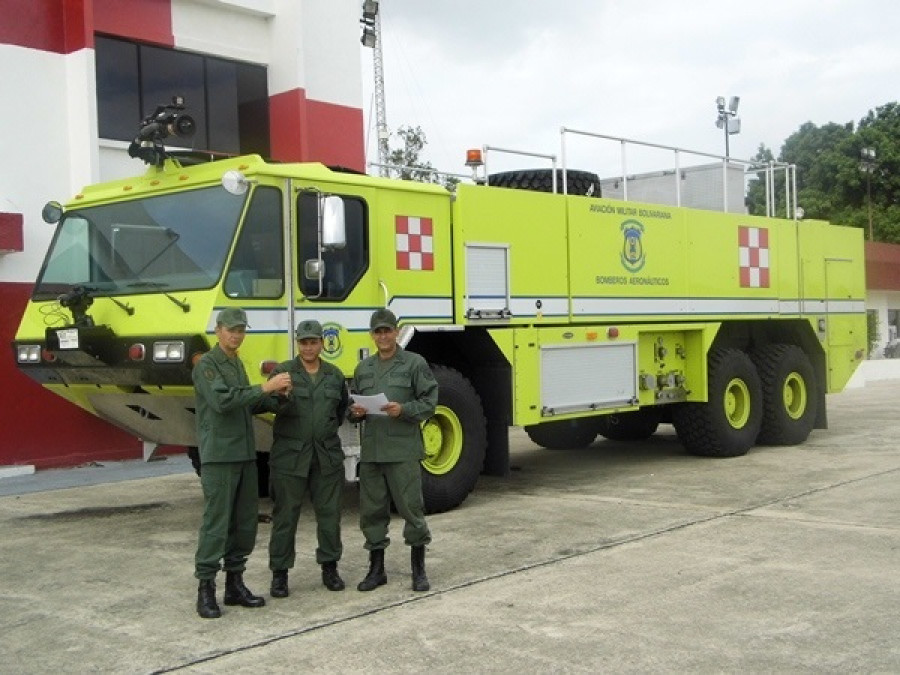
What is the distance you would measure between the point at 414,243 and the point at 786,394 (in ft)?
20.0

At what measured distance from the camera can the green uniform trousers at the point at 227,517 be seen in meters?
5.68

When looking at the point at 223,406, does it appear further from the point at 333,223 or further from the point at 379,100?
the point at 379,100

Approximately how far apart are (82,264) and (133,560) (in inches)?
95.2

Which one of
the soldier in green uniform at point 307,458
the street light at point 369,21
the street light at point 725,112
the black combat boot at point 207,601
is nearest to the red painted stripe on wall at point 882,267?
the street light at point 725,112

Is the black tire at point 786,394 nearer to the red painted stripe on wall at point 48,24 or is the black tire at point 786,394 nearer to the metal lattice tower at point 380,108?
the red painted stripe on wall at point 48,24

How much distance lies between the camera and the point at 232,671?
15.7 feet

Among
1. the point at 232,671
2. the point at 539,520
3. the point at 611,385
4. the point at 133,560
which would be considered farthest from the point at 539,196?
the point at 232,671

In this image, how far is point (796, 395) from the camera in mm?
12812

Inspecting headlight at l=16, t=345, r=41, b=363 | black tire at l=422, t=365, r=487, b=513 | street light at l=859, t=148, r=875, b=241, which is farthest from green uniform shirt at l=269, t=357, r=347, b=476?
street light at l=859, t=148, r=875, b=241

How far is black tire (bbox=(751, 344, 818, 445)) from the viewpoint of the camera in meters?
12.2

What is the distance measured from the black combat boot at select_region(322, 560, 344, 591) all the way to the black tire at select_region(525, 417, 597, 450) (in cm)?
660

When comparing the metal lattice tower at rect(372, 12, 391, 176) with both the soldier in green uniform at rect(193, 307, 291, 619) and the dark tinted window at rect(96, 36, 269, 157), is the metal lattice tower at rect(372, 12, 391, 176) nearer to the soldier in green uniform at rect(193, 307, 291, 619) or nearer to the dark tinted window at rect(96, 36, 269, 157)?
the dark tinted window at rect(96, 36, 269, 157)

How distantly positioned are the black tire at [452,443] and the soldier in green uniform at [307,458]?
217cm

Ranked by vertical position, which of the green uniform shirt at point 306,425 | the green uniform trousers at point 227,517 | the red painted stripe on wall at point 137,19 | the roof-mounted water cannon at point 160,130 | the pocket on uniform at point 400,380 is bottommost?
the green uniform trousers at point 227,517
